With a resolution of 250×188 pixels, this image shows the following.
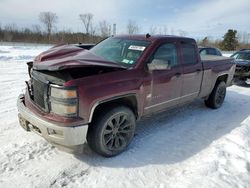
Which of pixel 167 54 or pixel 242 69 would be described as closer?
pixel 167 54

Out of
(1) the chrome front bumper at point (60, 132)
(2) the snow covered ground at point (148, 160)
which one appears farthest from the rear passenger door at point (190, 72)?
(1) the chrome front bumper at point (60, 132)

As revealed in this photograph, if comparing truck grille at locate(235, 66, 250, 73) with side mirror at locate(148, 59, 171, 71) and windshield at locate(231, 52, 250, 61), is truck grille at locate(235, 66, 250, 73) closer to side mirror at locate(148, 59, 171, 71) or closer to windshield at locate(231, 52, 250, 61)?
windshield at locate(231, 52, 250, 61)

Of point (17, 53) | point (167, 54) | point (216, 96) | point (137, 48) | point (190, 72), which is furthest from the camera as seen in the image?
point (17, 53)

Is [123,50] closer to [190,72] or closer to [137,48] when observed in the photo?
[137,48]

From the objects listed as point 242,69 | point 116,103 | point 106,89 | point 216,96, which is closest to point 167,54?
point 116,103

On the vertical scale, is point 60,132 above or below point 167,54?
below

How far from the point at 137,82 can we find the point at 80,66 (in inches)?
39.0

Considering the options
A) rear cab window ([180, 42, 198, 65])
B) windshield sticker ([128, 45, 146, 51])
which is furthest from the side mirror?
rear cab window ([180, 42, 198, 65])

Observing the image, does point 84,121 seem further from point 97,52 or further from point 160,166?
point 97,52

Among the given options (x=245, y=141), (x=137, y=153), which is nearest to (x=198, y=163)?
(x=137, y=153)

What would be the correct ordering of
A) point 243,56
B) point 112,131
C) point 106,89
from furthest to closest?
point 243,56
point 112,131
point 106,89

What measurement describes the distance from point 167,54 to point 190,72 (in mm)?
769

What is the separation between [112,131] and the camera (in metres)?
3.44

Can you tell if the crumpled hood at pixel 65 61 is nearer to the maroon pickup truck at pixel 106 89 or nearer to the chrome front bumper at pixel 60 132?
the maroon pickup truck at pixel 106 89
